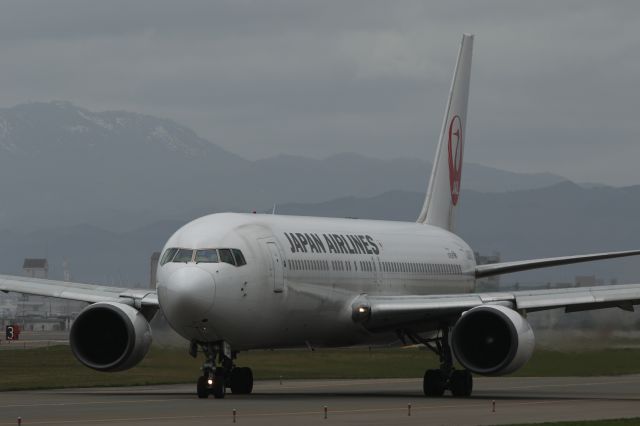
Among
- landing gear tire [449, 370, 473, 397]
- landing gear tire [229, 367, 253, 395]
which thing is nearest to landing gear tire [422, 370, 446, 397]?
landing gear tire [449, 370, 473, 397]

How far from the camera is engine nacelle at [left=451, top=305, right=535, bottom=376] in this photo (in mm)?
39406

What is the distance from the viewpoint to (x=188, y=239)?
38.6m

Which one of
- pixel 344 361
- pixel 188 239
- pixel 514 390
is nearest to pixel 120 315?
pixel 188 239

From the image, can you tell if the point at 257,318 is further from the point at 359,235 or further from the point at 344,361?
the point at 344,361

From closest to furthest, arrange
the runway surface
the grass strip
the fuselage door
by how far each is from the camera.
→ 1. the runway surface
2. the fuselage door
3. the grass strip

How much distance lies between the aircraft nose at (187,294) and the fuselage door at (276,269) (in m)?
2.62

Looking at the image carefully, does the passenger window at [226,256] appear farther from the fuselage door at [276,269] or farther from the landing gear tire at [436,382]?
the landing gear tire at [436,382]

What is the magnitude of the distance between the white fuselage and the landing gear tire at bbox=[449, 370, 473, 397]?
3181 mm

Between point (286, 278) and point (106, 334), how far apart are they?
5.31m

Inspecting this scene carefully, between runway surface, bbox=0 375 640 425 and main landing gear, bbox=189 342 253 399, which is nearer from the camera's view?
runway surface, bbox=0 375 640 425

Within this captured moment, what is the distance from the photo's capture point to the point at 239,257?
38.9 m

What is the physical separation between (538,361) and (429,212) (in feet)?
26.4

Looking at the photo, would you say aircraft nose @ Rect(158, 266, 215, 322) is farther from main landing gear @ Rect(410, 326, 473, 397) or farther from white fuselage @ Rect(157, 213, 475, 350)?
main landing gear @ Rect(410, 326, 473, 397)

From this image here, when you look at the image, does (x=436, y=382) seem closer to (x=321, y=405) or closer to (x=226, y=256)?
(x=321, y=405)
